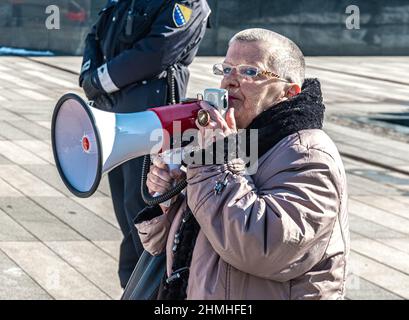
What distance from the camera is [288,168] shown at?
9.78ft

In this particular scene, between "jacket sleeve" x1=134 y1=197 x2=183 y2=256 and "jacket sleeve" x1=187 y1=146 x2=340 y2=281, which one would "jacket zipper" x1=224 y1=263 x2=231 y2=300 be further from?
"jacket sleeve" x1=134 y1=197 x2=183 y2=256

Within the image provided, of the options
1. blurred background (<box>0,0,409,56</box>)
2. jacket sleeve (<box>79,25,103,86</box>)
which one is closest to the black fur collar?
jacket sleeve (<box>79,25,103,86</box>)

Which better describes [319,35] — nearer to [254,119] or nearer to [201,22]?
[201,22]

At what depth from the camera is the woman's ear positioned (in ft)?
10.7

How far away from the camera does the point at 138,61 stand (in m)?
5.20

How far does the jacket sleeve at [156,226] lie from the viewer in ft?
11.3

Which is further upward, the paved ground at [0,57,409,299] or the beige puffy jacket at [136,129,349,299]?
the beige puffy jacket at [136,129,349,299]

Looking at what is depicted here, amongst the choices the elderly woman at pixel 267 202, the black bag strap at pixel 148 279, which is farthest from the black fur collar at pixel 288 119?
the black bag strap at pixel 148 279

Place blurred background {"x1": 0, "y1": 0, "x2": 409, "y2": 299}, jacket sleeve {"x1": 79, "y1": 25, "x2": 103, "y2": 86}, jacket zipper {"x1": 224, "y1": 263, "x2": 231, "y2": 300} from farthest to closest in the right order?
1. blurred background {"x1": 0, "y1": 0, "x2": 409, "y2": 299}
2. jacket sleeve {"x1": 79, "y1": 25, "x2": 103, "y2": 86}
3. jacket zipper {"x1": 224, "y1": 263, "x2": 231, "y2": 300}

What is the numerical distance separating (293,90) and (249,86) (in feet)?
0.53

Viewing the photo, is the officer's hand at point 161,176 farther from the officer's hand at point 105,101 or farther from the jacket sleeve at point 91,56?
the jacket sleeve at point 91,56

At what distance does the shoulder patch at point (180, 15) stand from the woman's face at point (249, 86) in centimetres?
202

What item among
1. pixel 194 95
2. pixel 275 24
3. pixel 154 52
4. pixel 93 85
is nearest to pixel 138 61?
pixel 154 52
